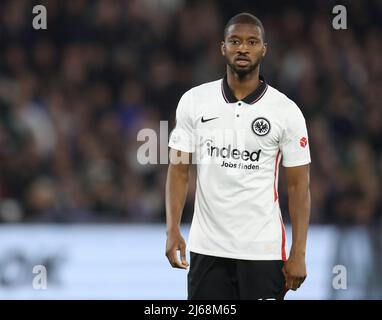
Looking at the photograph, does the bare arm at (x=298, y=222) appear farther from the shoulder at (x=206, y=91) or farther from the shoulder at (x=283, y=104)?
the shoulder at (x=206, y=91)

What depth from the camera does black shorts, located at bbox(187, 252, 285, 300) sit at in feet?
16.1

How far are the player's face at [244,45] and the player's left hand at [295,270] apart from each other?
3.15 feet

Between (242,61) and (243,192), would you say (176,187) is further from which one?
(242,61)

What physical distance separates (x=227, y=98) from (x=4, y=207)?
3.82 metres

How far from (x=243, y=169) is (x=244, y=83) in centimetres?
44

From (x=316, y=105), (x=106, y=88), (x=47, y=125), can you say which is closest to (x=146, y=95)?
(x=106, y=88)

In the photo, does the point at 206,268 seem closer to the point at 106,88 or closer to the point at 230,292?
the point at 230,292

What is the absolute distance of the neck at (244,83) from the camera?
5043 mm

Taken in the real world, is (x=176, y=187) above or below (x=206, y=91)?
below

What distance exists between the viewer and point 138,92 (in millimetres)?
9516

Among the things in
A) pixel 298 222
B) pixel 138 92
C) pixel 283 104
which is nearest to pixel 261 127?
pixel 283 104
